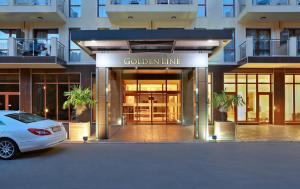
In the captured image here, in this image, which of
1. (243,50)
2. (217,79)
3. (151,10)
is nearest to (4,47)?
(151,10)

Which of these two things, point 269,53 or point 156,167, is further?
point 269,53

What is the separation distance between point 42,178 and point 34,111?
531 inches

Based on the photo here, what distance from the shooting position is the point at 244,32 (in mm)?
18078

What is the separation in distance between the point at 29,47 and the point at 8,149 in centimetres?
1053

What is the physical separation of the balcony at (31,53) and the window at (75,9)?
2.61 m

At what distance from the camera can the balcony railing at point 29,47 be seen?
650 inches

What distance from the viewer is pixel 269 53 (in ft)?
56.5

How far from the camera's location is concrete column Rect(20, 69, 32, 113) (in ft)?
59.5

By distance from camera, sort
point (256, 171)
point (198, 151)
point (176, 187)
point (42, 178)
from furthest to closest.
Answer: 1. point (198, 151)
2. point (256, 171)
3. point (42, 178)
4. point (176, 187)

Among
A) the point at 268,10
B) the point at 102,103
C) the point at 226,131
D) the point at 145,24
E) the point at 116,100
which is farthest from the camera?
the point at 116,100

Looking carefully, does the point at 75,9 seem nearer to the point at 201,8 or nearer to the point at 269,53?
the point at 201,8

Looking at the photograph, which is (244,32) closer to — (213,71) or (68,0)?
(213,71)

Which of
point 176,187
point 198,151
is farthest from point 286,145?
point 176,187

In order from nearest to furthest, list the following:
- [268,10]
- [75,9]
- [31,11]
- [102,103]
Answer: [102,103] → [268,10] → [31,11] → [75,9]
